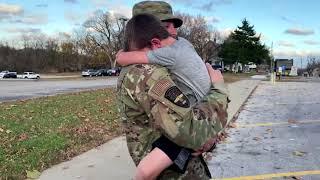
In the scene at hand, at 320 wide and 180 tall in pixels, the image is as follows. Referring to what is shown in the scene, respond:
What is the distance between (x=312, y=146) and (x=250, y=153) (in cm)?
140

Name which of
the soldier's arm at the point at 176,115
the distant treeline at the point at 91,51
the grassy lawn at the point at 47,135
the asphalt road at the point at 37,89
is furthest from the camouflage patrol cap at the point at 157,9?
the distant treeline at the point at 91,51

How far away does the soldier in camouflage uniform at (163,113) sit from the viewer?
228cm

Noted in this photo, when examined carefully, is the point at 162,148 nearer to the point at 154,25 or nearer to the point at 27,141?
the point at 154,25

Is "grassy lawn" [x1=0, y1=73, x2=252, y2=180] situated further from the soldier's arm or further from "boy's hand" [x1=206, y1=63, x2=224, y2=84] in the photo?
the soldier's arm

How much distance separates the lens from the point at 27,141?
8.53 meters

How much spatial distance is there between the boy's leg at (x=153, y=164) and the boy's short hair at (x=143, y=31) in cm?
51

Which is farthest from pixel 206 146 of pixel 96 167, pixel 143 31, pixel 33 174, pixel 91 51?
pixel 91 51

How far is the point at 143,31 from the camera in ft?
8.02

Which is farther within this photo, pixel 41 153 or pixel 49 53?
pixel 49 53

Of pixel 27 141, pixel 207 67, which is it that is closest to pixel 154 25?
pixel 207 67

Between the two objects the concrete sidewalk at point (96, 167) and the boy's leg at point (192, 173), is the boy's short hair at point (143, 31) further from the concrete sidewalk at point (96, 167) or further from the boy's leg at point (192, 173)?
the concrete sidewalk at point (96, 167)

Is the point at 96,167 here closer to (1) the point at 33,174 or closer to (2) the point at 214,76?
(1) the point at 33,174

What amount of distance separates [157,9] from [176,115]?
0.75 meters

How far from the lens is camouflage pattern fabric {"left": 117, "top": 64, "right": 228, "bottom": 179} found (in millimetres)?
2283
